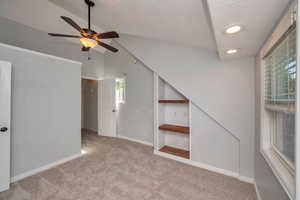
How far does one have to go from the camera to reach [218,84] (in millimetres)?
2256

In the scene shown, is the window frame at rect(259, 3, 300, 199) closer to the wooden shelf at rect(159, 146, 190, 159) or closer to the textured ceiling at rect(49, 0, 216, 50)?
the textured ceiling at rect(49, 0, 216, 50)

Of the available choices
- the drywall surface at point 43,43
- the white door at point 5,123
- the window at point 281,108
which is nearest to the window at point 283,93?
the window at point 281,108

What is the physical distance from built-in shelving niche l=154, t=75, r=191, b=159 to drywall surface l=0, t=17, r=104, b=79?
106 inches

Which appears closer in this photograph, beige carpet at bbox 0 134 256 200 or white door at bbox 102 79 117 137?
beige carpet at bbox 0 134 256 200

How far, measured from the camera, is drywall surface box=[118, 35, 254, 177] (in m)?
2.05

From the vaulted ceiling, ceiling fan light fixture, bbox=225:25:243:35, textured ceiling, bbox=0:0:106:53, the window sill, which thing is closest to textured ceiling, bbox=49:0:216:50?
the vaulted ceiling

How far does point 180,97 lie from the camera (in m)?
3.22

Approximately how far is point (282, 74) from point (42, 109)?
3.66m

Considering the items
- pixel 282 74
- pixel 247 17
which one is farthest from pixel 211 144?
pixel 247 17

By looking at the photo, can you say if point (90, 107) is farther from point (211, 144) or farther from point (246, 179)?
point (246, 179)

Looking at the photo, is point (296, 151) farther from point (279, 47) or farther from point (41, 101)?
point (41, 101)

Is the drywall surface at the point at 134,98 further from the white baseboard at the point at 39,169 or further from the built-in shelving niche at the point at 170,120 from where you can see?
the white baseboard at the point at 39,169

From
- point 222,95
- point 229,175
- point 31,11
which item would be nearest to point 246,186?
point 229,175

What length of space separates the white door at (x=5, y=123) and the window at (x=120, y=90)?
278 centimetres
